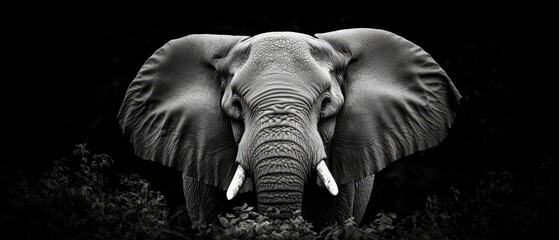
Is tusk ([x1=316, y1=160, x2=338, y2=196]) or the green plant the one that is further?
tusk ([x1=316, y1=160, x2=338, y2=196])

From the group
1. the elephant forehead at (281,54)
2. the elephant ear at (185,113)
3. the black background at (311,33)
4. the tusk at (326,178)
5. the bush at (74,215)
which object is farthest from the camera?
the black background at (311,33)

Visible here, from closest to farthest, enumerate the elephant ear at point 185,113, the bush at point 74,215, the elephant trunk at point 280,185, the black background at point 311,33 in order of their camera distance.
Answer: the bush at point 74,215, the elephant trunk at point 280,185, the elephant ear at point 185,113, the black background at point 311,33

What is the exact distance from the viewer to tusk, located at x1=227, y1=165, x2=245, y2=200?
6.17 metres

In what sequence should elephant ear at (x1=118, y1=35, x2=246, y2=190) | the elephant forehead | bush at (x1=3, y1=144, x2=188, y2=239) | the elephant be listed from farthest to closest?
elephant ear at (x1=118, y1=35, x2=246, y2=190)
the elephant forehead
the elephant
bush at (x1=3, y1=144, x2=188, y2=239)

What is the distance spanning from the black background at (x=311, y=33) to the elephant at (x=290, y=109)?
4.66 metres

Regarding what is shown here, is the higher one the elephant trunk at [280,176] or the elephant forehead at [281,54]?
the elephant forehead at [281,54]

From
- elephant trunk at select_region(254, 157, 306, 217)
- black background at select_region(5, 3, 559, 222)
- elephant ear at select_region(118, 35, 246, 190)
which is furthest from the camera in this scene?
black background at select_region(5, 3, 559, 222)

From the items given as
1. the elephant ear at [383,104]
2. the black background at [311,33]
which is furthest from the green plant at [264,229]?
the black background at [311,33]

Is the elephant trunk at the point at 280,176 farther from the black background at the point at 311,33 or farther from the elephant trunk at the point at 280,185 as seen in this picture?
the black background at the point at 311,33

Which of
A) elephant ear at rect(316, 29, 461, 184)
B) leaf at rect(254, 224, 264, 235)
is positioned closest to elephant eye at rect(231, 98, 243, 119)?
elephant ear at rect(316, 29, 461, 184)

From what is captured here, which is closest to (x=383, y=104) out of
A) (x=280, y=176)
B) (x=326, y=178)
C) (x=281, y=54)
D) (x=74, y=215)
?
(x=281, y=54)

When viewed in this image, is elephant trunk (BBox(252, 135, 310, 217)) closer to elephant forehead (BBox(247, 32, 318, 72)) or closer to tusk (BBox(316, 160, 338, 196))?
tusk (BBox(316, 160, 338, 196))

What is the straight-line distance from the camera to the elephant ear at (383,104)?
22.6ft

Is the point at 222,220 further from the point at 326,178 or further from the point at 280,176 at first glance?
the point at 326,178
